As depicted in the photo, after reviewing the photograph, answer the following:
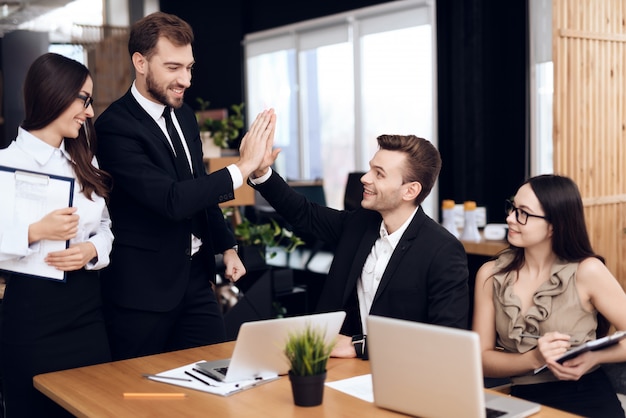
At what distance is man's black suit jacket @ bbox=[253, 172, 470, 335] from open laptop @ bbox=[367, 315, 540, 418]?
2.22ft

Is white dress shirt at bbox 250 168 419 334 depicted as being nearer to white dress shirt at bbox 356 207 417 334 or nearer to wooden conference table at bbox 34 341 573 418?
white dress shirt at bbox 356 207 417 334

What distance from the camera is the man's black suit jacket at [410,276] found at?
2.54m

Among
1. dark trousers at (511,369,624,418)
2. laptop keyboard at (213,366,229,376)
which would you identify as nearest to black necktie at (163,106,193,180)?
laptop keyboard at (213,366,229,376)

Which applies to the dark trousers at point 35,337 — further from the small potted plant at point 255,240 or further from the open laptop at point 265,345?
the small potted plant at point 255,240

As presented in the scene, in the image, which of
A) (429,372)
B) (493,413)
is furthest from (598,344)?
(429,372)

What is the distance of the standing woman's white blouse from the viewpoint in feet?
7.46

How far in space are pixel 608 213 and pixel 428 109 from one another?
2.90 metres

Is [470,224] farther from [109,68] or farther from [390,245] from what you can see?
[109,68]

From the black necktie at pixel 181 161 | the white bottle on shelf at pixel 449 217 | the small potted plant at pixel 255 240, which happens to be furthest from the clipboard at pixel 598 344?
the white bottle on shelf at pixel 449 217

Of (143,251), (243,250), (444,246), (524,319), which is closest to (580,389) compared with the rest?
(524,319)

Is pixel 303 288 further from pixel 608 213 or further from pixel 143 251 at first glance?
pixel 143 251

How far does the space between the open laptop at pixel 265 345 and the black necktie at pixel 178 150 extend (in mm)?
Answer: 867

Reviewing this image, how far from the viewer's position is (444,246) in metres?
2.60

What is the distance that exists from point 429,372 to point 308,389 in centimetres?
31
